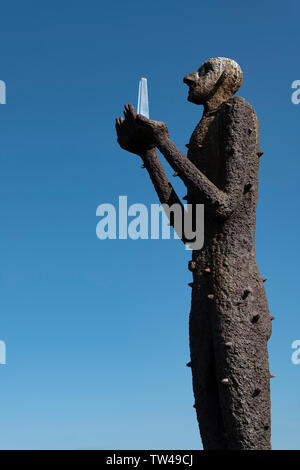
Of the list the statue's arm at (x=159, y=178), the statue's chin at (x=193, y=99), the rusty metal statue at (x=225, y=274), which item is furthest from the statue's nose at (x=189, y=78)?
the statue's arm at (x=159, y=178)

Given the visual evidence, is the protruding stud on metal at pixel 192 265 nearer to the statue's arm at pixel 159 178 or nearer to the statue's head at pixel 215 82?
the statue's arm at pixel 159 178

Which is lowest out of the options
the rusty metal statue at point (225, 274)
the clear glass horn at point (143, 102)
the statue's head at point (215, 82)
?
the rusty metal statue at point (225, 274)

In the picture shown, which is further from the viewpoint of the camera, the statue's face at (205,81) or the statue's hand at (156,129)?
the statue's face at (205,81)

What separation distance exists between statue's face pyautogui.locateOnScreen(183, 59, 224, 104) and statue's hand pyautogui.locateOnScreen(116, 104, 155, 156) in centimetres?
78

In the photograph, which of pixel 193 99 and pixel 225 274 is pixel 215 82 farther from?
pixel 225 274

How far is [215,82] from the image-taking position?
9.23 metres

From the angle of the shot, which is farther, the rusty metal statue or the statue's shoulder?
the statue's shoulder

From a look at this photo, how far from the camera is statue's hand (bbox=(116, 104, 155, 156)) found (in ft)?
29.1

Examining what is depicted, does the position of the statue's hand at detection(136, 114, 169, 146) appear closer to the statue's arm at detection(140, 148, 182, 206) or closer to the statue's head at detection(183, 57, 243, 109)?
the statue's arm at detection(140, 148, 182, 206)

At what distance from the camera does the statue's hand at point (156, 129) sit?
8680 mm

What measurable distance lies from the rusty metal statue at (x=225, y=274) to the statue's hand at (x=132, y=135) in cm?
1

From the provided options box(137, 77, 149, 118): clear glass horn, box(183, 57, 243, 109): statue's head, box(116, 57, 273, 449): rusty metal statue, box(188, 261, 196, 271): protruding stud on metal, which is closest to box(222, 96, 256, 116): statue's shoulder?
box(116, 57, 273, 449): rusty metal statue
